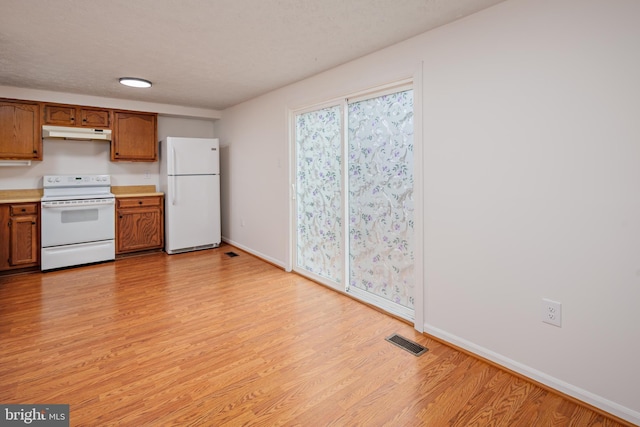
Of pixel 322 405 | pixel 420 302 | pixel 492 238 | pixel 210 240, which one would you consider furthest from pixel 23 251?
pixel 492 238

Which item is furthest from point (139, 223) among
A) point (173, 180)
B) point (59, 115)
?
point (59, 115)

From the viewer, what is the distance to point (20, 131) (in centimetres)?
419

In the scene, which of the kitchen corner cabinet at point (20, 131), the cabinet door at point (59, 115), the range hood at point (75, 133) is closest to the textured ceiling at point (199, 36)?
the kitchen corner cabinet at point (20, 131)

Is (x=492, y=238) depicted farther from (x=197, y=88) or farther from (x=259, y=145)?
(x=197, y=88)

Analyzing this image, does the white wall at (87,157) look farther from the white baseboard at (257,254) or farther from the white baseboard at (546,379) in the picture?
the white baseboard at (546,379)

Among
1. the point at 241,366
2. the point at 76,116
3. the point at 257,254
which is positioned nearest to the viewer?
the point at 241,366

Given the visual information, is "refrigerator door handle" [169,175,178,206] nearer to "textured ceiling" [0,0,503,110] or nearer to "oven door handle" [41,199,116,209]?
"oven door handle" [41,199,116,209]

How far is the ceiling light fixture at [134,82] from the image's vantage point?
379 centimetres

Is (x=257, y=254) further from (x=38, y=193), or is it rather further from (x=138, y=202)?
(x=38, y=193)

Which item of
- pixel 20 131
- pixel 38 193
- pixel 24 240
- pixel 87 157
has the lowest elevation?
pixel 24 240

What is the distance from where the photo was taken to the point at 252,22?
238cm

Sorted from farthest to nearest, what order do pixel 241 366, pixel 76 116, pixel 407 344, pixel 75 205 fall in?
1. pixel 76 116
2. pixel 75 205
3. pixel 407 344
4. pixel 241 366

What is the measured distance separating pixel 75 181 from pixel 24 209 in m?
0.74

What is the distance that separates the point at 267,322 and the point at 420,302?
126 centimetres
